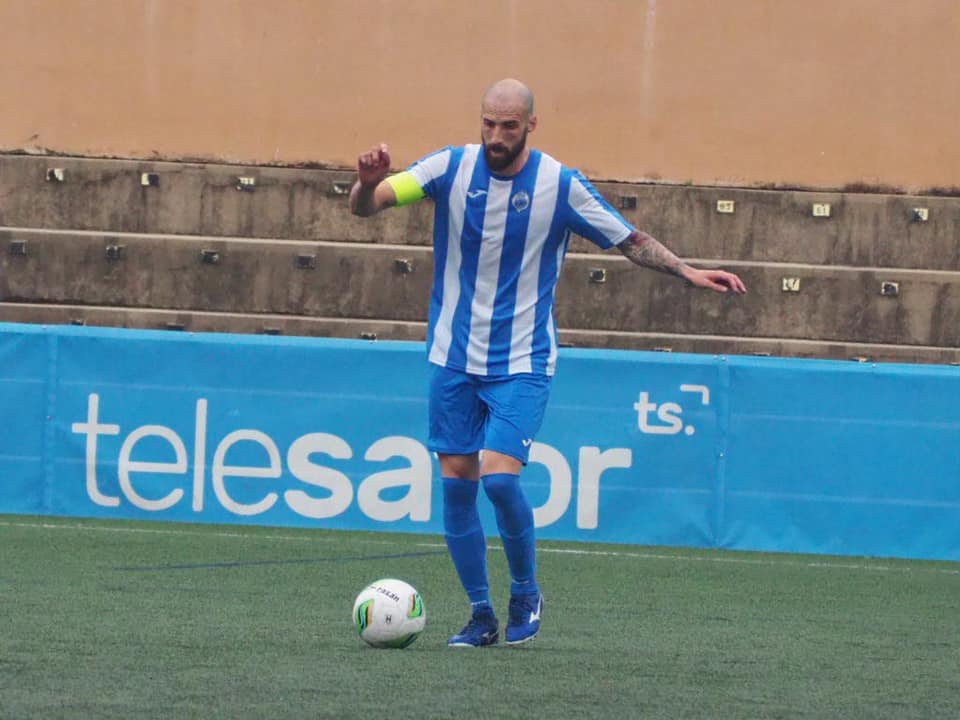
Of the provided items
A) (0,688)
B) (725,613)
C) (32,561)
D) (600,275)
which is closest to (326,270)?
(600,275)

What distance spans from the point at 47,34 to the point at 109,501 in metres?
10.0

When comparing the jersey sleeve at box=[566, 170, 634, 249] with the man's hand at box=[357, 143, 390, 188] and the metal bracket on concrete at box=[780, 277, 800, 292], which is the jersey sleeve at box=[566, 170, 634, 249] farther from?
the metal bracket on concrete at box=[780, 277, 800, 292]

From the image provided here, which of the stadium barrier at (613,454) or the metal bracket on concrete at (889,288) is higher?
the metal bracket on concrete at (889,288)

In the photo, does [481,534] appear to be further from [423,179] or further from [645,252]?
[423,179]

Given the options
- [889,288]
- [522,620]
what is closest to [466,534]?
[522,620]

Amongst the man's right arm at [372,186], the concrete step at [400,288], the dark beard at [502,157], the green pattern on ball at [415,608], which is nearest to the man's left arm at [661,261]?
the dark beard at [502,157]

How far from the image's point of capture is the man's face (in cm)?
555

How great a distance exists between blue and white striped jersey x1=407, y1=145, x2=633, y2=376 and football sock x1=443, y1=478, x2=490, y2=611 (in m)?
0.41

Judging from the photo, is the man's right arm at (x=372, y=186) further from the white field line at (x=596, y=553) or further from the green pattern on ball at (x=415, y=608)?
the white field line at (x=596, y=553)

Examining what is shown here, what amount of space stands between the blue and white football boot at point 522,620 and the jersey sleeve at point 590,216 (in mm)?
1191

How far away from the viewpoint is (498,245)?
18.7 feet

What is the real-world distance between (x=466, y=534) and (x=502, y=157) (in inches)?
49.5

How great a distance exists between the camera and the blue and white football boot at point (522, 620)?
5.80m

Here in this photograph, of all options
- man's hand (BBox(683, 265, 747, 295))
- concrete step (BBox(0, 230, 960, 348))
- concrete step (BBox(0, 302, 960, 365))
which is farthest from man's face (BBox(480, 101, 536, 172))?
concrete step (BBox(0, 230, 960, 348))
